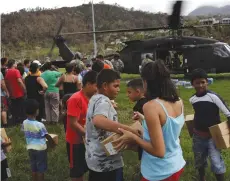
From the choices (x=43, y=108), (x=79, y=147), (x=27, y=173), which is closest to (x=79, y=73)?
(x=43, y=108)

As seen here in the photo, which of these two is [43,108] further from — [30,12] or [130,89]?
[30,12]

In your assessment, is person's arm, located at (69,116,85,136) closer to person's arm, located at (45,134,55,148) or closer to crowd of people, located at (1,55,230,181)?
crowd of people, located at (1,55,230,181)

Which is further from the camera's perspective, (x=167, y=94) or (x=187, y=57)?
(x=187, y=57)

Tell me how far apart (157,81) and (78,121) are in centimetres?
160

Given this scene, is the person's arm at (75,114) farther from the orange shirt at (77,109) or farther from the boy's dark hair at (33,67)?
the boy's dark hair at (33,67)

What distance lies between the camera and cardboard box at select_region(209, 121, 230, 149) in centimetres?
419

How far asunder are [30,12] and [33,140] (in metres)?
102

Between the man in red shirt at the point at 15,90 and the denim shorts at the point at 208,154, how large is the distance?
493cm

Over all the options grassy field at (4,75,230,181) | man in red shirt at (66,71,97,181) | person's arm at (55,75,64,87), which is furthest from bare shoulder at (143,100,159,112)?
person's arm at (55,75,64,87)

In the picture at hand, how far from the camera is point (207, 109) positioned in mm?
4551

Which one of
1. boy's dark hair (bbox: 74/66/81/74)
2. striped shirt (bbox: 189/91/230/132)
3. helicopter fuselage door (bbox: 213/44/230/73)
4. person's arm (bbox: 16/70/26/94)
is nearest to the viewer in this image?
striped shirt (bbox: 189/91/230/132)

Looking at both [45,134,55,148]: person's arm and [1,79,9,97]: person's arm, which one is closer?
[45,134,55,148]: person's arm

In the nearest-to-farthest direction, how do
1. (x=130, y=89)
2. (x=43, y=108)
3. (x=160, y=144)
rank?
(x=160, y=144), (x=130, y=89), (x=43, y=108)

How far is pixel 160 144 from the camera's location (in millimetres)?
2557
